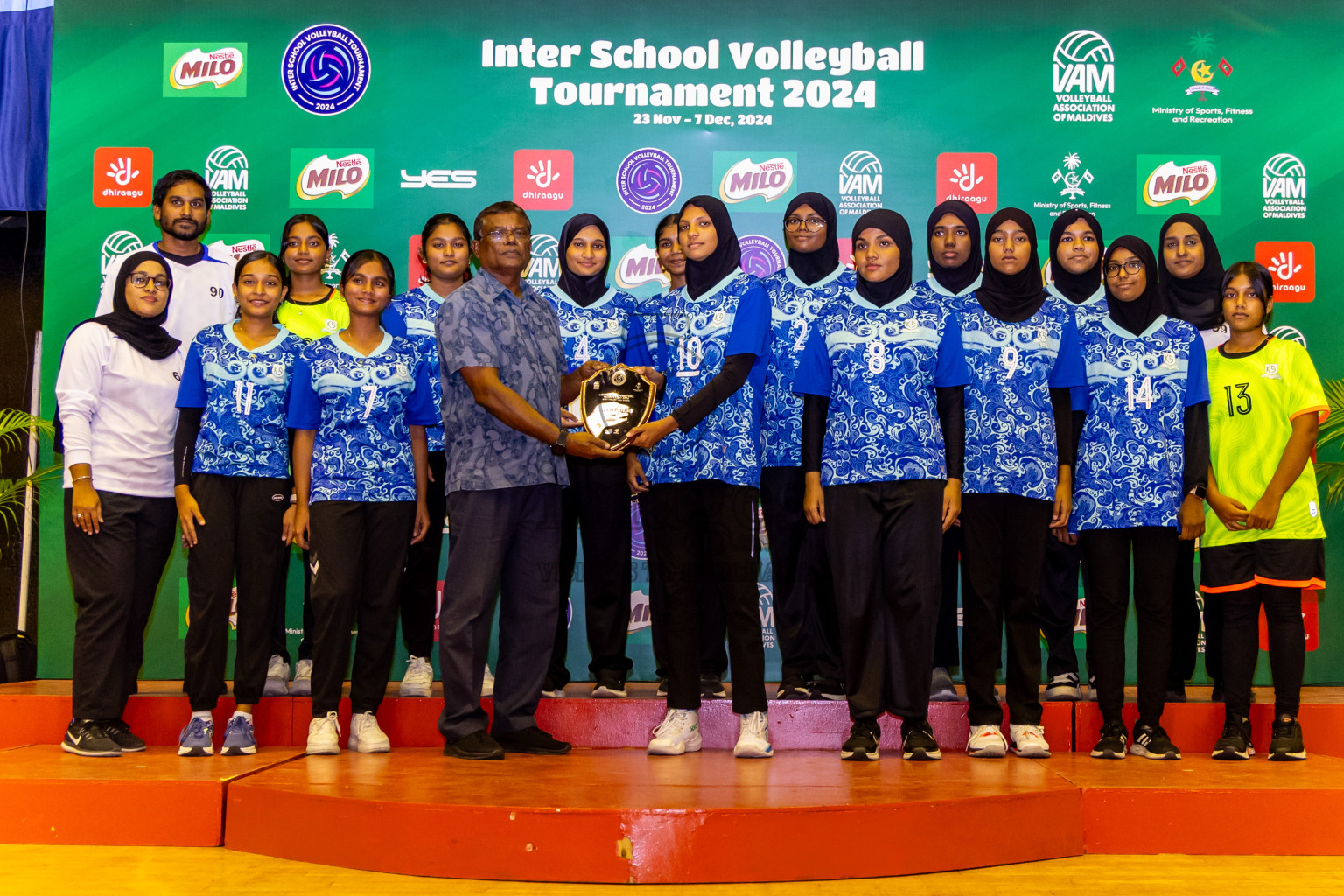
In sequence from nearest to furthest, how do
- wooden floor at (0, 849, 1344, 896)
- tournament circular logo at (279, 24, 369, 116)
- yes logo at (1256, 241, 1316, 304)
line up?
1. wooden floor at (0, 849, 1344, 896)
2. yes logo at (1256, 241, 1316, 304)
3. tournament circular logo at (279, 24, 369, 116)

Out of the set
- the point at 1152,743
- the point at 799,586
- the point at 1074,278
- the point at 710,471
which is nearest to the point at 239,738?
the point at 710,471

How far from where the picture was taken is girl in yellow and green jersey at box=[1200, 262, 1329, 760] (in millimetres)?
3510

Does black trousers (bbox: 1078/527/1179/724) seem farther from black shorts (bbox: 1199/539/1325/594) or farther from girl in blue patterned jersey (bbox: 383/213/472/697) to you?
girl in blue patterned jersey (bbox: 383/213/472/697)

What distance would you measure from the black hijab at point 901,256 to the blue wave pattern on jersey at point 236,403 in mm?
1869

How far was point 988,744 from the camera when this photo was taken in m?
3.30

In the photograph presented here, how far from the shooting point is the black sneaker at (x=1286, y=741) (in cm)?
345

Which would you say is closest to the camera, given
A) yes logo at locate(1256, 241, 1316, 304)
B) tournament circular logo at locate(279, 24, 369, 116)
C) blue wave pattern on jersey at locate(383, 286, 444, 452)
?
blue wave pattern on jersey at locate(383, 286, 444, 452)

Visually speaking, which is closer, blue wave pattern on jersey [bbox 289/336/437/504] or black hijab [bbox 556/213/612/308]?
blue wave pattern on jersey [bbox 289/336/437/504]

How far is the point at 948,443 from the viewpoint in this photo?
3.30 meters

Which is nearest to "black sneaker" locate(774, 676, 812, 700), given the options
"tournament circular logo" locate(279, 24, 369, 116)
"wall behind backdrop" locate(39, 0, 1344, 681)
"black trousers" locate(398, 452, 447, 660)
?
"wall behind backdrop" locate(39, 0, 1344, 681)

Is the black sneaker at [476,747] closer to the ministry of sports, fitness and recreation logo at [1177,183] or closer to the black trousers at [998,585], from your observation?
the black trousers at [998,585]

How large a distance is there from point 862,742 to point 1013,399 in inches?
46.8

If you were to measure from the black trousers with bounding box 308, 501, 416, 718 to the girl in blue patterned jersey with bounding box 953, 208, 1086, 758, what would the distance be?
1855mm

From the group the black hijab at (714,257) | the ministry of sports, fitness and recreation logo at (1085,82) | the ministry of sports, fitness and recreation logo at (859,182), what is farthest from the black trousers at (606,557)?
the ministry of sports, fitness and recreation logo at (1085,82)
